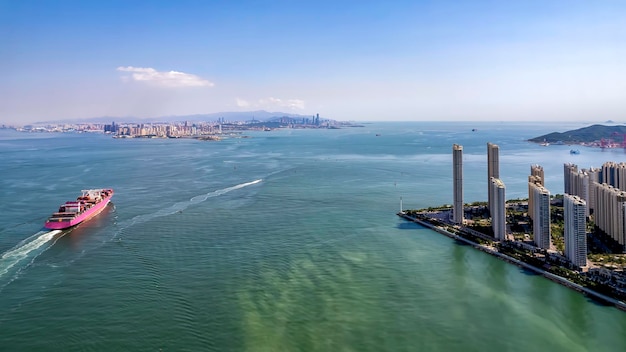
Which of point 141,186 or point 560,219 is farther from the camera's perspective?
point 141,186

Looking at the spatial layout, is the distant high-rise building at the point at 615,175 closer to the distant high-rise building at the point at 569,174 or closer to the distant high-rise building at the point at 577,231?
the distant high-rise building at the point at 569,174

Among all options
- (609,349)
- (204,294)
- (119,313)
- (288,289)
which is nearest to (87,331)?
(119,313)

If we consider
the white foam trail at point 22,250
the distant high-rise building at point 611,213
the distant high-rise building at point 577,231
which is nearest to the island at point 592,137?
the distant high-rise building at point 611,213

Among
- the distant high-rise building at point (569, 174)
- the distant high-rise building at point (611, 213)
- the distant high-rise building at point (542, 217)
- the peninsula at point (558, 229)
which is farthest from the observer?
the distant high-rise building at point (569, 174)

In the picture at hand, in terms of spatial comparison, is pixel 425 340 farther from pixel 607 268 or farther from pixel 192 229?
pixel 192 229

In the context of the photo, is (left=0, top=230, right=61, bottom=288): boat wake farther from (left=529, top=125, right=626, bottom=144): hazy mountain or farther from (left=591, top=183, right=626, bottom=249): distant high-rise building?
(left=529, top=125, right=626, bottom=144): hazy mountain

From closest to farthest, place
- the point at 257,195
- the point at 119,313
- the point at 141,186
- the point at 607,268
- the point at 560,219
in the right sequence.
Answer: the point at 119,313 < the point at 607,268 < the point at 560,219 < the point at 257,195 < the point at 141,186
